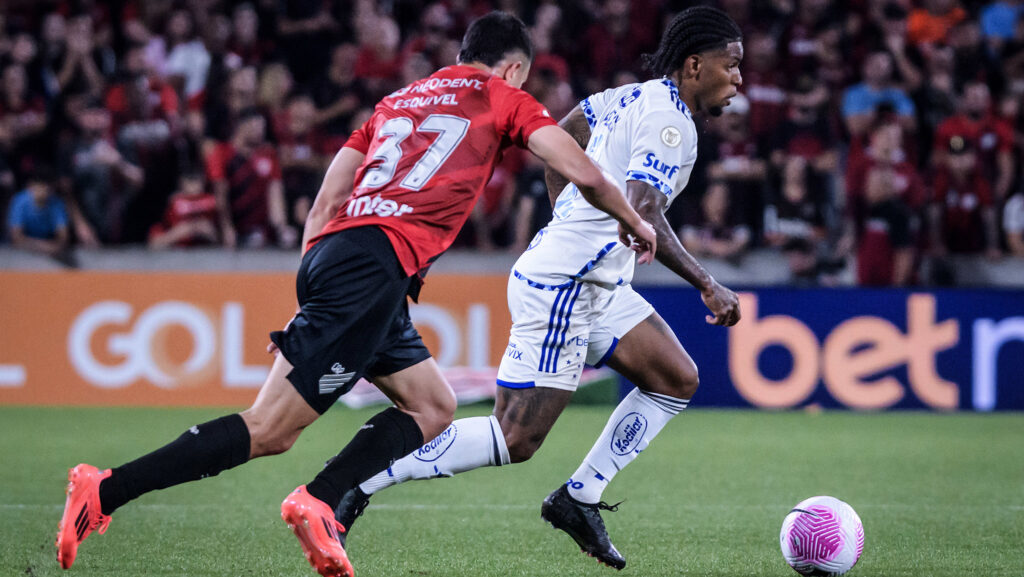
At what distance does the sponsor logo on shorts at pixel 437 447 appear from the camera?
491 cm

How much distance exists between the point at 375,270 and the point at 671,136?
52.1 inches

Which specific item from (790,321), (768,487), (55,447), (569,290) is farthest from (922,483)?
(55,447)

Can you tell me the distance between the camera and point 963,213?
40.8 ft

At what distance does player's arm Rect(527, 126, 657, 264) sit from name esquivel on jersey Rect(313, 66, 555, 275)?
6.6 inches

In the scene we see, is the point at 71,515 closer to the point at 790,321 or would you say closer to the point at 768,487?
the point at 768,487

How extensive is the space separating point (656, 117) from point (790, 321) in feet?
22.7

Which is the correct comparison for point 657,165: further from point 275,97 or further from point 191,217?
point 275,97

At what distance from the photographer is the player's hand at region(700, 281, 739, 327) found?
4.54m

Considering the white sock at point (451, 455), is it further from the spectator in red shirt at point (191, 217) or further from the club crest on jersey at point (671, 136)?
the spectator in red shirt at point (191, 217)

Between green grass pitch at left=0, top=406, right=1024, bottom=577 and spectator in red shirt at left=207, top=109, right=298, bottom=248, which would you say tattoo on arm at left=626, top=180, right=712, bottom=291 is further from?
spectator in red shirt at left=207, top=109, right=298, bottom=248

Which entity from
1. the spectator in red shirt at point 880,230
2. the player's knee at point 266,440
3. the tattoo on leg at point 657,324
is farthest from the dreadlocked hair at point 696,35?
the spectator in red shirt at point 880,230

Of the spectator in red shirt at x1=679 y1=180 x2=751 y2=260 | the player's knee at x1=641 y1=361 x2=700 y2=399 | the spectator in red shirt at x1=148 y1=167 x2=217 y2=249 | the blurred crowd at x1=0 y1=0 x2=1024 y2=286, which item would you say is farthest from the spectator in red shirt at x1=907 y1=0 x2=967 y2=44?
the player's knee at x1=641 y1=361 x2=700 y2=399

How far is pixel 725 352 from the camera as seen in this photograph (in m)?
11.5

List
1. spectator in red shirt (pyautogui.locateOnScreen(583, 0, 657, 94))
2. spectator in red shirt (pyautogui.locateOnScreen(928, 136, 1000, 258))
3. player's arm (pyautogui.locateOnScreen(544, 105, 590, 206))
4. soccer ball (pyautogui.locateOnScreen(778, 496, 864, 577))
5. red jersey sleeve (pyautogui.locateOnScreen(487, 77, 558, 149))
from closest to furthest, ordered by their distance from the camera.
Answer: red jersey sleeve (pyautogui.locateOnScreen(487, 77, 558, 149)), soccer ball (pyautogui.locateOnScreen(778, 496, 864, 577)), player's arm (pyautogui.locateOnScreen(544, 105, 590, 206)), spectator in red shirt (pyautogui.locateOnScreen(928, 136, 1000, 258)), spectator in red shirt (pyautogui.locateOnScreen(583, 0, 657, 94))
